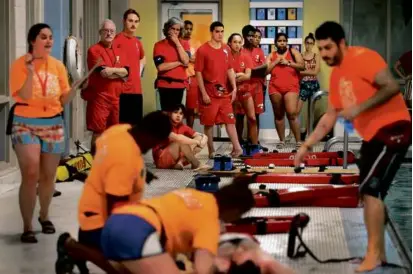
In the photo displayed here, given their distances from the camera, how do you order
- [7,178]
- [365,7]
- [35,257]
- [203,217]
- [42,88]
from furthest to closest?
[365,7] < [7,178] < [42,88] < [35,257] < [203,217]

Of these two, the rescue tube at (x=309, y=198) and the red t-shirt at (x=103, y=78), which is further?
the red t-shirt at (x=103, y=78)

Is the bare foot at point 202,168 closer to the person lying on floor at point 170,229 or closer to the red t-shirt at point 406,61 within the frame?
the red t-shirt at point 406,61

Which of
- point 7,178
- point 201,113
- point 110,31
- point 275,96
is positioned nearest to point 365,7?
point 275,96

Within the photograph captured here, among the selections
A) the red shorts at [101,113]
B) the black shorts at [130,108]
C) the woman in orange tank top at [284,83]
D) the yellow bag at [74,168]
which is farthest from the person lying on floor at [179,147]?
the woman in orange tank top at [284,83]

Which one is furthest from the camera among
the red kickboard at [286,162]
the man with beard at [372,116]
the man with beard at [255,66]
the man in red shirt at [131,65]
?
the man with beard at [255,66]

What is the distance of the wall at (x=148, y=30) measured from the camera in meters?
14.2

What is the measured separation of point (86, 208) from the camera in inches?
167

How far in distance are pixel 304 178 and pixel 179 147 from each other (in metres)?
1.73

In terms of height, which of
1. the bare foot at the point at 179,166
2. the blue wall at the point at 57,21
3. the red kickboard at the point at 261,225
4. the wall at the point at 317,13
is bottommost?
the bare foot at the point at 179,166

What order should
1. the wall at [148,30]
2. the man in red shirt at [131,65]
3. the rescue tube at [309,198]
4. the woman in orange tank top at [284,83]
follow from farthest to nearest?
the wall at [148,30], the woman in orange tank top at [284,83], the man in red shirt at [131,65], the rescue tube at [309,198]

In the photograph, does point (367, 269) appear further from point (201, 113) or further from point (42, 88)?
point (201, 113)

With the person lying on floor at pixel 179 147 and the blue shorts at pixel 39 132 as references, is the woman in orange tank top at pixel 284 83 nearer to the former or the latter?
the person lying on floor at pixel 179 147

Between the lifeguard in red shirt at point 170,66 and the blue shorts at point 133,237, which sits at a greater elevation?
the lifeguard in red shirt at point 170,66

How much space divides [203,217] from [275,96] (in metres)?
8.13
